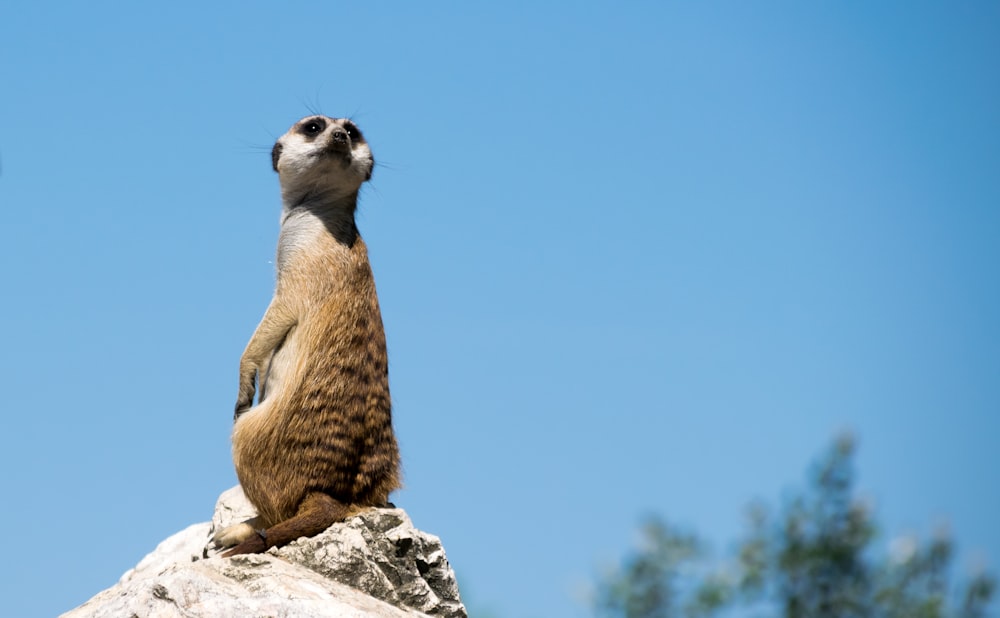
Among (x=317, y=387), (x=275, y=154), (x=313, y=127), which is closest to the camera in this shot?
(x=317, y=387)

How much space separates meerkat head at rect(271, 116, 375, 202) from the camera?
7.63 m

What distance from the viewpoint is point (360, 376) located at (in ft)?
22.8

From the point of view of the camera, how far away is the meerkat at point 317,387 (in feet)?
22.0

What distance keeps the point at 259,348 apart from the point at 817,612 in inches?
563

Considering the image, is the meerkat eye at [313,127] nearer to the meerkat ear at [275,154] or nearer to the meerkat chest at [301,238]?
the meerkat ear at [275,154]

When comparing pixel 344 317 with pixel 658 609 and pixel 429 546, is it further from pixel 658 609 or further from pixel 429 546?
pixel 658 609

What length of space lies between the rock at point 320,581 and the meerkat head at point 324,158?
84.0 inches

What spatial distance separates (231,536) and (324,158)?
2.42 metres

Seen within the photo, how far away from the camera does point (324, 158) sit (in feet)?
25.0

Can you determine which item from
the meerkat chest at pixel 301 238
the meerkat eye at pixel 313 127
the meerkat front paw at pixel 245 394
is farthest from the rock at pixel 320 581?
the meerkat eye at pixel 313 127

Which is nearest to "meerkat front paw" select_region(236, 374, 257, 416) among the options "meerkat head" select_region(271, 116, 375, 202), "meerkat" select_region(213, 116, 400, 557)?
"meerkat" select_region(213, 116, 400, 557)

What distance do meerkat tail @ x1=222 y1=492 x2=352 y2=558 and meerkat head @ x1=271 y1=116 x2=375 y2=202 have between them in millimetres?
2042

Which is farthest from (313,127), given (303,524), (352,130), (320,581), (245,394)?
(320,581)

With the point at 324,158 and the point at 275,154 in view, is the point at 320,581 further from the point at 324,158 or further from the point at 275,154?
the point at 275,154
